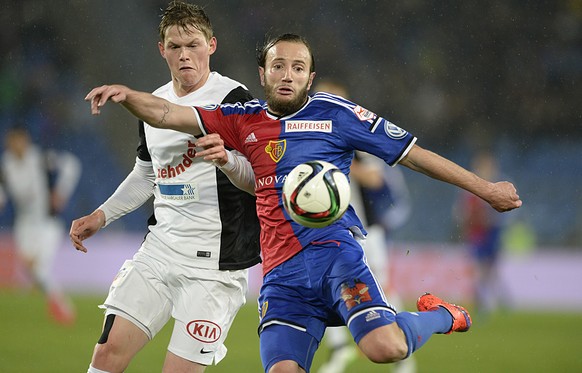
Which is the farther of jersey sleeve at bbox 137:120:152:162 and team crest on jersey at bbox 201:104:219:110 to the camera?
jersey sleeve at bbox 137:120:152:162

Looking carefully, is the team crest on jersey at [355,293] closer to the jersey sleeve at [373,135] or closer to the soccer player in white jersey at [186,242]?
the jersey sleeve at [373,135]

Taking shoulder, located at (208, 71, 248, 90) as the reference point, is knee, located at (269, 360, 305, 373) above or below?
below

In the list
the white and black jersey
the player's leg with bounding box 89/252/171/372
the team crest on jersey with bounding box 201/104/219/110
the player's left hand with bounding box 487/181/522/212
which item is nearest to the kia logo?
the player's leg with bounding box 89/252/171/372

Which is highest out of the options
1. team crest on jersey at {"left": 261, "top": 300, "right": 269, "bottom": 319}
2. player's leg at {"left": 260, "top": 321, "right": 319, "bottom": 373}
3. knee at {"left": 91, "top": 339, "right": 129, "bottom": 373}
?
team crest on jersey at {"left": 261, "top": 300, "right": 269, "bottom": 319}

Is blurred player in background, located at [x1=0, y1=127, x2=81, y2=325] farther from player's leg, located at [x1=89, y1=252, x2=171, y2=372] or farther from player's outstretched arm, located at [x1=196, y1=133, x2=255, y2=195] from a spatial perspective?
player's outstretched arm, located at [x1=196, y1=133, x2=255, y2=195]

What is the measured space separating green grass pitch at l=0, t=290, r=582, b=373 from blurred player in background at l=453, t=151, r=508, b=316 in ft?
1.54

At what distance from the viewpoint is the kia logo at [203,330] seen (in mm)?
4359

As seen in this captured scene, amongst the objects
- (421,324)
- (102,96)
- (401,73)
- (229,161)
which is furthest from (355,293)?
(401,73)

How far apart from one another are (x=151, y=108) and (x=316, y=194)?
90 centimetres

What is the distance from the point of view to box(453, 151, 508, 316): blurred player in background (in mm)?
12844

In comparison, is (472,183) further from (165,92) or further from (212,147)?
(165,92)

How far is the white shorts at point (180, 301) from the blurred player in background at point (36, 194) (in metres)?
6.48

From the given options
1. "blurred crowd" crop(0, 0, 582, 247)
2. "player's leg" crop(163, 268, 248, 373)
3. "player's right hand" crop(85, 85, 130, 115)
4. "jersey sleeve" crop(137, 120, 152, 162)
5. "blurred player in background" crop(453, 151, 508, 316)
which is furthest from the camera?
"blurred crowd" crop(0, 0, 582, 247)

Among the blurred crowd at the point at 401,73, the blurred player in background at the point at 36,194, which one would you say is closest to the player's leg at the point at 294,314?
the blurred player in background at the point at 36,194
